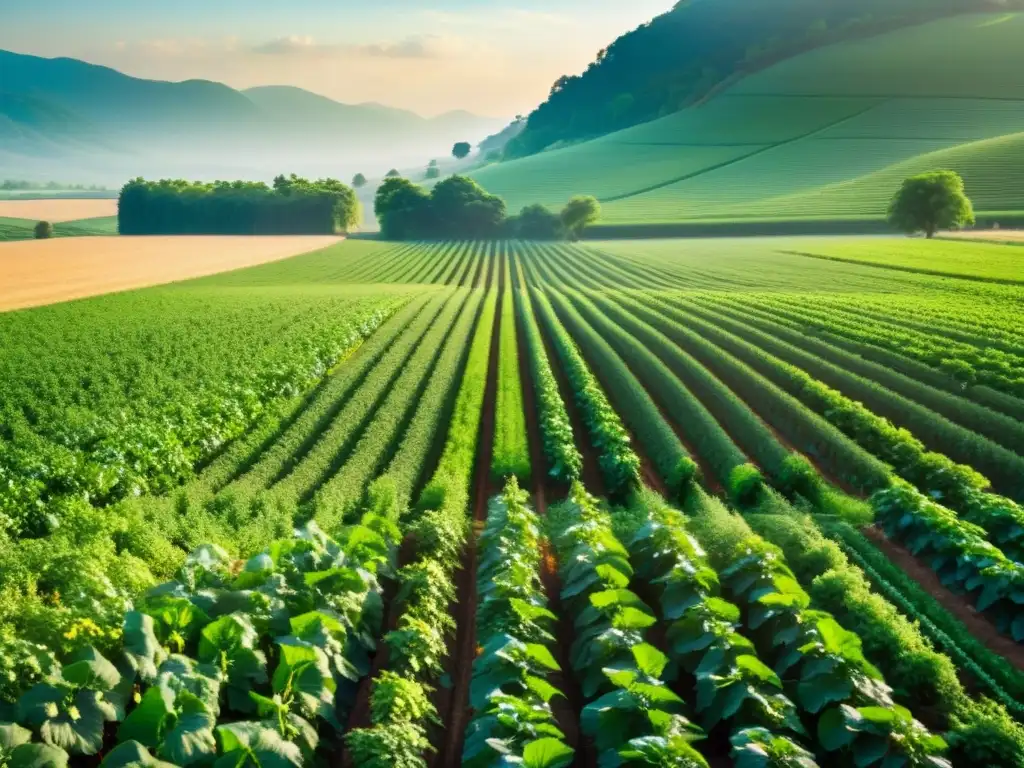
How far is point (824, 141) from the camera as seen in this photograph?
12838 centimetres

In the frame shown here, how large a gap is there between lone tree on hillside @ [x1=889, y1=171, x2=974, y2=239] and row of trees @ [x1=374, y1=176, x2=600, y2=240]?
41.4 m

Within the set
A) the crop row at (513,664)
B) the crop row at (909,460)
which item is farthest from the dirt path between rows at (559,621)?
the crop row at (909,460)

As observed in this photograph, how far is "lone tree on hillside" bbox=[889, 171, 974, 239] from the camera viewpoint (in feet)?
221

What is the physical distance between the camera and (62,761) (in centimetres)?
607

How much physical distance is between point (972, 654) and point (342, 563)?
9.11 metres

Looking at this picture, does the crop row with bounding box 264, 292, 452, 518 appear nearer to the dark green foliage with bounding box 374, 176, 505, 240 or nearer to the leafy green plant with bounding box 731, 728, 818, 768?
the leafy green plant with bounding box 731, 728, 818, 768

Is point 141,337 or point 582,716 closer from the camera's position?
point 582,716

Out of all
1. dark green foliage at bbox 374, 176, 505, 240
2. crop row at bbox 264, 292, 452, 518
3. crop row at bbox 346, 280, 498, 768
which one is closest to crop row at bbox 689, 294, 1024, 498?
crop row at bbox 346, 280, 498, 768

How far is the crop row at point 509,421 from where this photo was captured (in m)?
17.1

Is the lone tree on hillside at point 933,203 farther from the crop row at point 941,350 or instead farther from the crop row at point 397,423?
the crop row at point 397,423

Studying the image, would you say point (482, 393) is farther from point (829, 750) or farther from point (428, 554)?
point (829, 750)

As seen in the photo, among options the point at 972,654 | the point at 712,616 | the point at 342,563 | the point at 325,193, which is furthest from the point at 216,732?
the point at 325,193

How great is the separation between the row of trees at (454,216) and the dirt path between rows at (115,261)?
394 inches

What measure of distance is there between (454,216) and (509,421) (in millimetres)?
85515
